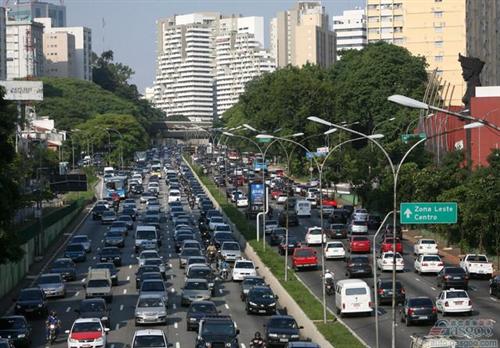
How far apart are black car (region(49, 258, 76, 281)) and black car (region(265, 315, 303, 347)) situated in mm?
25001

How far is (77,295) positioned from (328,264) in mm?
17050

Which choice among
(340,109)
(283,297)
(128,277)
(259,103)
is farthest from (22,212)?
(259,103)

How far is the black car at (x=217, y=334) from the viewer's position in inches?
1690

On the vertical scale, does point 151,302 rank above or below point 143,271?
above

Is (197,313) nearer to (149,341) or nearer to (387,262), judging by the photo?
(149,341)

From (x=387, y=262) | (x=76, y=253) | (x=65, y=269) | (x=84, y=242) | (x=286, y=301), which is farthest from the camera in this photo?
(x=84, y=242)

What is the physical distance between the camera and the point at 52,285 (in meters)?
62.6

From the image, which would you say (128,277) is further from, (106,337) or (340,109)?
(340,109)

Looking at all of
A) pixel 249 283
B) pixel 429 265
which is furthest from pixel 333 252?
pixel 249 283

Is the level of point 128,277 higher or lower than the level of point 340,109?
lower

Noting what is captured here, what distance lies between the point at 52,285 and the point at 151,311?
11.7m

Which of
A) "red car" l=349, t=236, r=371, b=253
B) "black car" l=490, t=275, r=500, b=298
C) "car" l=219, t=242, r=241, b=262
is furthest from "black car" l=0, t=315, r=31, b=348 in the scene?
"red car" l=349, t=236, r=371, b=253

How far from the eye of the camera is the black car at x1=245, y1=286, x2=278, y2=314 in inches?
2172

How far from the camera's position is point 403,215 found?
4731 cm
